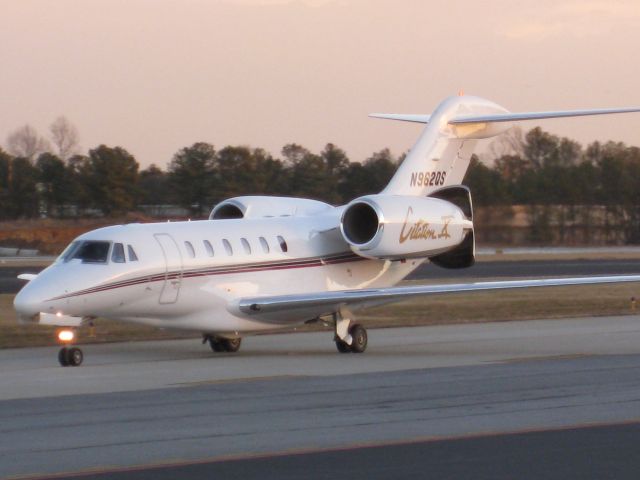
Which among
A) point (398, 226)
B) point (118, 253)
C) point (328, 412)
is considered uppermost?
point (398, 226)

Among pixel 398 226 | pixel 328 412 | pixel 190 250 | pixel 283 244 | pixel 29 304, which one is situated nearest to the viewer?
pixel 328 412

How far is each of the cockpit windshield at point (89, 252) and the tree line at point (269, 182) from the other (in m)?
38.7

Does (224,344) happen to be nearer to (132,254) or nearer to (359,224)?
(132,254)

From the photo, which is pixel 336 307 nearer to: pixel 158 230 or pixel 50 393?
pixel 158 230

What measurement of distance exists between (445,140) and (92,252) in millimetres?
8035

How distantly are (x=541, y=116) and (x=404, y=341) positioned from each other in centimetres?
495

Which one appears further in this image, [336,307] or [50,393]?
[336,307]

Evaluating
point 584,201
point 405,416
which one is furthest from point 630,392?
point 584,201

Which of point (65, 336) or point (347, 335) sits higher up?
point (65, 336)

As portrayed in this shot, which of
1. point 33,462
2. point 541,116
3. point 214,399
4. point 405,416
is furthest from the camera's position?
point 541,116

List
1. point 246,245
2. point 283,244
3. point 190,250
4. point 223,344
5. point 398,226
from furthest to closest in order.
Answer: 1. point 283,244
2. point 398,226
3. point 223,344
4. point 246,245
5. point 190,250

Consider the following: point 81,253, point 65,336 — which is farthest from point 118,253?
point 65,336

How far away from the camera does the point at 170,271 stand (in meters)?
19.6

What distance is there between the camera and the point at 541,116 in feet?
72.6
